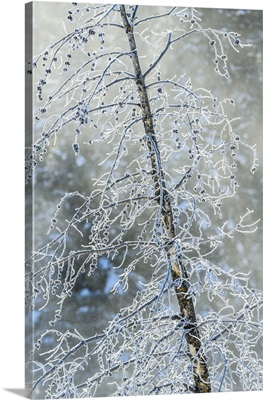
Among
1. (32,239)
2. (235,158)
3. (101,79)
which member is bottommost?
(32,239)

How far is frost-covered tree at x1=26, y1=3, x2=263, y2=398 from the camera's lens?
5.13m

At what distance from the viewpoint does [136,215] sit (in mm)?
5289

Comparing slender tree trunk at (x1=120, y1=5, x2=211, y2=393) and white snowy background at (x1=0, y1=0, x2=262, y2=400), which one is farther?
slender tree trunk at (x1=120, y1=5, x2=211, y2=393)

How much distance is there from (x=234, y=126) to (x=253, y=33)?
606 millimetres

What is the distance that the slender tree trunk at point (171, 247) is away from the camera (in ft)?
17.5

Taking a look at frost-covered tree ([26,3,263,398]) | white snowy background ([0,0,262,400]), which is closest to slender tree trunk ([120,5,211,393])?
frost-covered tree ([26,3,263,398])

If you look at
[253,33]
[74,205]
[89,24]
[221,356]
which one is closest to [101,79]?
[89,24]

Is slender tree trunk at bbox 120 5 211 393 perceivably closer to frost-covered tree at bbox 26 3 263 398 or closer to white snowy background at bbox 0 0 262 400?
frost-covered tree at bbox 26 3 263 398
